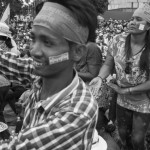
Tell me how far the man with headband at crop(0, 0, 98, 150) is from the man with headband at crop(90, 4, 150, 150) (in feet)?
5.08

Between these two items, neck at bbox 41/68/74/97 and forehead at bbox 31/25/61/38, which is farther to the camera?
neck at bbox 41/68/74/97

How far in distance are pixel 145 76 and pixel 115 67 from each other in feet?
1.19

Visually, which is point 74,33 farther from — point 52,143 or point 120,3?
point 120,3

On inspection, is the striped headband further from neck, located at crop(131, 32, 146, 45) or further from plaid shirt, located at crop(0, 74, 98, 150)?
neck, located at crop(131, 32, 146, 45)

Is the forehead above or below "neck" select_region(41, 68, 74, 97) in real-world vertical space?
above

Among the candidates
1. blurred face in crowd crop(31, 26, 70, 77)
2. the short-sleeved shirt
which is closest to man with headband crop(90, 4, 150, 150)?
the short-sleeved shirt

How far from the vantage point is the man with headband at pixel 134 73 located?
3029 millimetres

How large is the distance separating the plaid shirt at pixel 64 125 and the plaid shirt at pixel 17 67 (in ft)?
1.47

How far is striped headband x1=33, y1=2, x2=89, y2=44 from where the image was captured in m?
1.23

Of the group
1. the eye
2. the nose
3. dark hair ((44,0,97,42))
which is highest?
dark hair ((44,0,97,42))

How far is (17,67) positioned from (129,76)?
1677 mm

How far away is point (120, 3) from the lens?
5650cm

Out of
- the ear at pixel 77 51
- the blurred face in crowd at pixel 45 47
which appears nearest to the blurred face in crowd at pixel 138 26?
the ear at pixel 77 51

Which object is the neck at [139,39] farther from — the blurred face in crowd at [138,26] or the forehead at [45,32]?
the forehead at [45,32]
